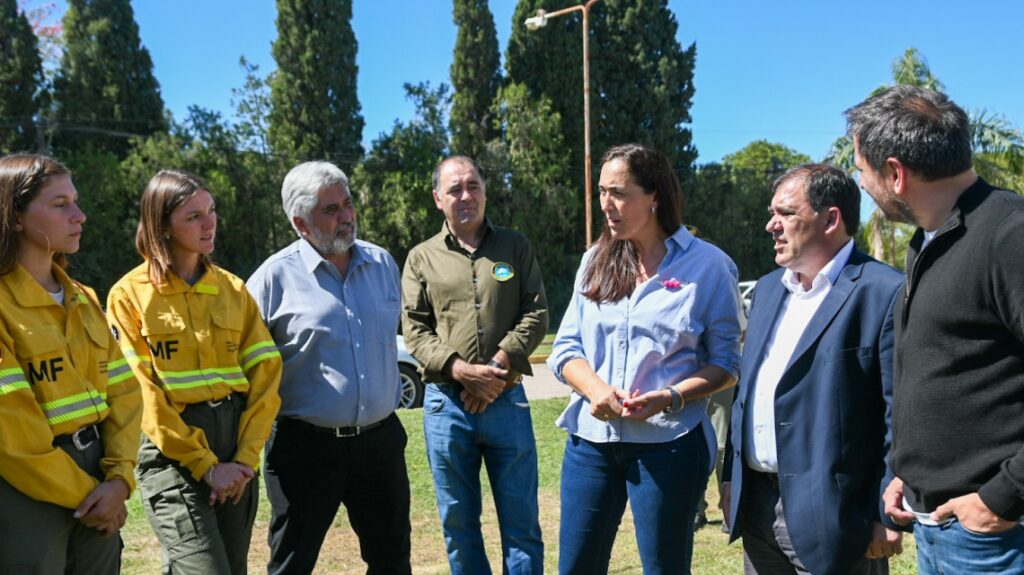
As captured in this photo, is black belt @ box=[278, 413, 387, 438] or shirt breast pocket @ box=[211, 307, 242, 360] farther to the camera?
black belt @ box=[278, 413, 387, 438]

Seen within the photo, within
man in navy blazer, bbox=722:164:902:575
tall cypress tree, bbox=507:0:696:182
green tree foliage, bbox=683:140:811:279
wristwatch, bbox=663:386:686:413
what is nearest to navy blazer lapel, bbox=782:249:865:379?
man in navy blazer, bbox=722:164:902:575

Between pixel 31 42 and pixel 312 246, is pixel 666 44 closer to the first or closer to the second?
pixel 31 42

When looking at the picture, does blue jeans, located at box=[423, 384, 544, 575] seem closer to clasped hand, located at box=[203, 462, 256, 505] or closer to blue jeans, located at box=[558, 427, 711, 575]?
blue jeans, located at box=[558, 427, 711, 575]

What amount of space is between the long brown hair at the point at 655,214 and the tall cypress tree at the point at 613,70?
23974mm

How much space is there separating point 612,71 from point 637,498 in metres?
26.7

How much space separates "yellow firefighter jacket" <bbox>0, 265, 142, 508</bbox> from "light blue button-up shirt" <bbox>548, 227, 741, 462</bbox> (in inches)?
66.1

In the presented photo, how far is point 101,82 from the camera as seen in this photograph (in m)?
22.3

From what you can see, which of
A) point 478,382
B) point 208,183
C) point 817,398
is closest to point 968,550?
point 817,398

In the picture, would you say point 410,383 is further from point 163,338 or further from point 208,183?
point 208,183

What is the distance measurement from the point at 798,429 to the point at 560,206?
926 inches

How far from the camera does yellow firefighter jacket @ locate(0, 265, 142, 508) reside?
2600 mm

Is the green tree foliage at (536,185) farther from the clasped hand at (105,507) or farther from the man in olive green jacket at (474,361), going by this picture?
the clasped hand at (105,507)

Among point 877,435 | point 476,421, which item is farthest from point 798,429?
point 476,421

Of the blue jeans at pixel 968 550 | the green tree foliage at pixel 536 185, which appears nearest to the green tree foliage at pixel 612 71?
the green tree foliage at pixel 536 185
